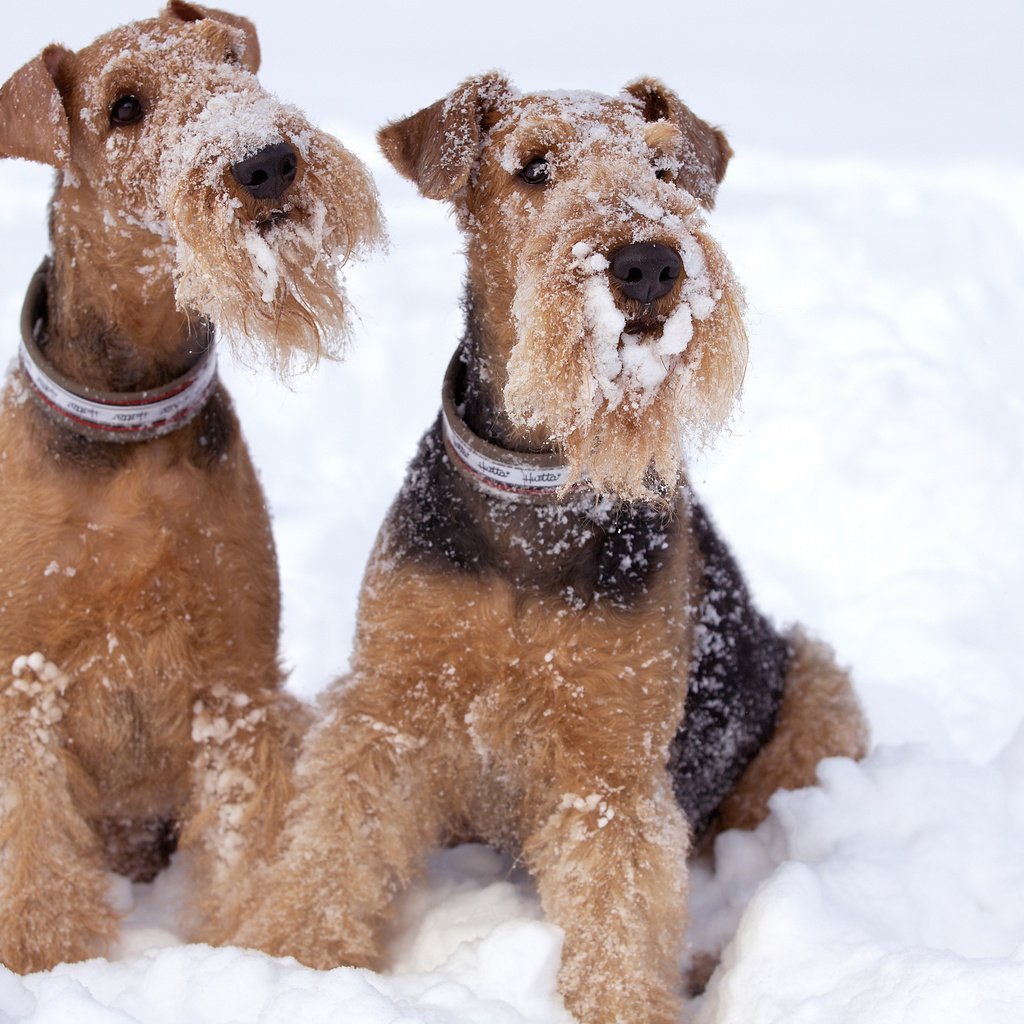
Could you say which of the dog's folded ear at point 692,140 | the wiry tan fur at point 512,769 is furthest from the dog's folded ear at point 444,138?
the wiry tan fur at point 512,769

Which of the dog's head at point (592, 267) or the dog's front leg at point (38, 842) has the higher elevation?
the dog's head at point (592, 267)

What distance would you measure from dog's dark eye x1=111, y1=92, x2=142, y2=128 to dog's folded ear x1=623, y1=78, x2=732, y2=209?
1.32m

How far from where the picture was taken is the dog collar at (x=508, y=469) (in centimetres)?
305

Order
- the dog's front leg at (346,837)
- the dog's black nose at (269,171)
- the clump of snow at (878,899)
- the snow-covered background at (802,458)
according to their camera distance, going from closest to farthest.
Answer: the clump of snow at (878,899) < the dog's black nose at (269,171) < the snow-covered background at (802,458) < the dog's front leg at (346,837)

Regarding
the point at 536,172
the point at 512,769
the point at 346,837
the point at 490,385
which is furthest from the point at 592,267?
the point at 346,837

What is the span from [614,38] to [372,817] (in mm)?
6282

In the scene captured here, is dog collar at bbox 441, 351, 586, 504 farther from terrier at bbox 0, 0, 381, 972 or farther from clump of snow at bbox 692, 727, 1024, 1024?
clump of snow at bbox 692, 727, 1024, 1024

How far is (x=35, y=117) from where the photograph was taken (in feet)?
10.0

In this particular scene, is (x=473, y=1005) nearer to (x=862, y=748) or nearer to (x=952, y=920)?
(x=952, y=920)

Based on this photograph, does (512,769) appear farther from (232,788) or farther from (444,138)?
(444,138)

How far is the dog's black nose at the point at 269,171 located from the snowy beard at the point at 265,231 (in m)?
0.02

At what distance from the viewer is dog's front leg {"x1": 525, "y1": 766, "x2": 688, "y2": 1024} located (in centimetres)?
300

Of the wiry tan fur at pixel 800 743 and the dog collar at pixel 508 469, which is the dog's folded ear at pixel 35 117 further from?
the wiry tan fur at pixel 800 743

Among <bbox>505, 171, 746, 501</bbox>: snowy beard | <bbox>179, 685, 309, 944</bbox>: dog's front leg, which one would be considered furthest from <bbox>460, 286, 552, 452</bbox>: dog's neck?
<bbox>179, 685, 309, 944</bbox>: dog's front leg
